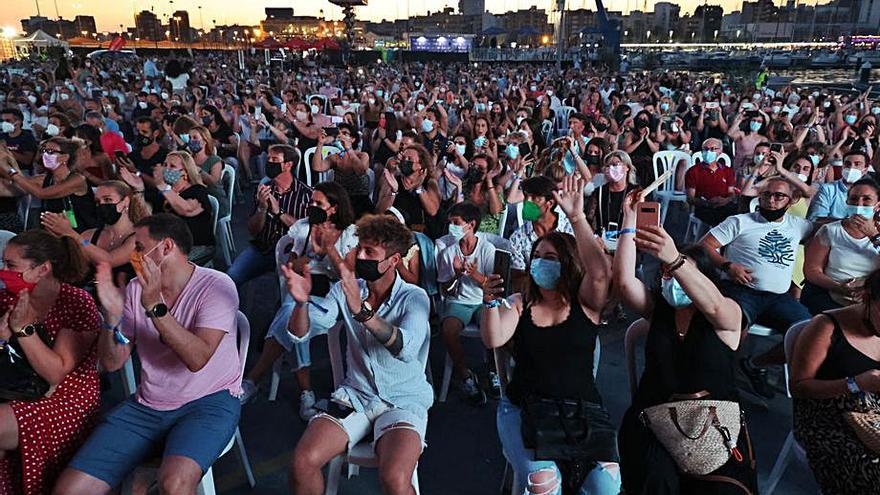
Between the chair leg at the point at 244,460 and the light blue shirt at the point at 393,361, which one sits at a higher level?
the light blue shirt at the point at 393,361

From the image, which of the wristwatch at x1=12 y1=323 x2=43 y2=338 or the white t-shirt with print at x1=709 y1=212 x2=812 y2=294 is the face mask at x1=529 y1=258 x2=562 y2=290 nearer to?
the white t-shirt with print at x1=709 y1=212 x2=812 y2=294

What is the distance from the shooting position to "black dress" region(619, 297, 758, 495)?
2238 mm

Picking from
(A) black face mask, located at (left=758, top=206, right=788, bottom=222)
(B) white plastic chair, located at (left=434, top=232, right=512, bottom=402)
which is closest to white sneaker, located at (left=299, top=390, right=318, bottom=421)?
(B) white plastic chair, located at (left=434, top=232, right=512, bottom=402)

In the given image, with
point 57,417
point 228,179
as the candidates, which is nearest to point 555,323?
point 57,417

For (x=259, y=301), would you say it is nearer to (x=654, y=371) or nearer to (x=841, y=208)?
(x=654, y=371)

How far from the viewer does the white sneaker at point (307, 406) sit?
3.45 metres

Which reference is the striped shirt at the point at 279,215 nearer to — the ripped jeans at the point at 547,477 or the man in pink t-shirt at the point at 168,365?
the man in pink t-shirt at the point at 168,365

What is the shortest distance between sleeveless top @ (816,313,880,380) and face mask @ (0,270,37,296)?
3.25 m

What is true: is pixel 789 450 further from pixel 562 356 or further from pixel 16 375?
pixel 16 375

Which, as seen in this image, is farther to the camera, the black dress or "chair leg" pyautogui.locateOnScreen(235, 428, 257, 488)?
"chair leg" pyautogui.locateOnScreen(235, 428, 257, 488)

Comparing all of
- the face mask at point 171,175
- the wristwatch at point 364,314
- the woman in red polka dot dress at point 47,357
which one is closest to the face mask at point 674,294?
the wristwatch at point 364,314

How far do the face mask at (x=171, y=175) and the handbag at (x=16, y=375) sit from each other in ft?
7.93

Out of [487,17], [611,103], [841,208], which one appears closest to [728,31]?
[487,17]

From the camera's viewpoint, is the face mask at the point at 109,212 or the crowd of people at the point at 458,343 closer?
the crowd of people at the point at 458,343
